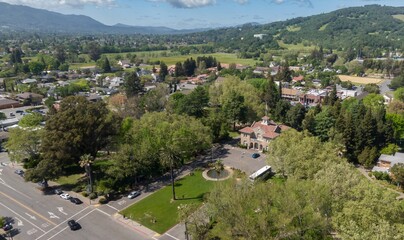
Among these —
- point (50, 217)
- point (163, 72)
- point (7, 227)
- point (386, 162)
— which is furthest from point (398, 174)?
point (163, 72)

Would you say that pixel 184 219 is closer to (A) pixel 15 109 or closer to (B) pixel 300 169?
(B) pixel 300 169

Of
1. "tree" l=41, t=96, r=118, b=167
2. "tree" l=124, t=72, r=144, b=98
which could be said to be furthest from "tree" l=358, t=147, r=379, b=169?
"tree" l=124, t=72, r=144, b=98

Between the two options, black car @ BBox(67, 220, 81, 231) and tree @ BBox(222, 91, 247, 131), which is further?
tree @ BBox(222, 91, 247, 131)

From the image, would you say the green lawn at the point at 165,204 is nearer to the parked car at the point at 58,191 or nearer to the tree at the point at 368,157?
the parked car at the point at 58,191

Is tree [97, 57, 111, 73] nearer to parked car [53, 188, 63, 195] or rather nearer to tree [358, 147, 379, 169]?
parked car [53, 188, 63, 195]

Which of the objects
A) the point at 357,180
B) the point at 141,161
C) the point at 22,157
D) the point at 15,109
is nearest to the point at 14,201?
the point at 22,157

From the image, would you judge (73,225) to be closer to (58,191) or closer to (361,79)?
(58,191)
